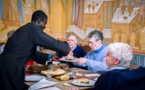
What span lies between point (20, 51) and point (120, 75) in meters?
1.18

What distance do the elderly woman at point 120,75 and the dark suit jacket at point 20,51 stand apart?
626 mm

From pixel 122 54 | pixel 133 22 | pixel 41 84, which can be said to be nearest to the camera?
pixel 122 54

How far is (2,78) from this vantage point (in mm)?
2342

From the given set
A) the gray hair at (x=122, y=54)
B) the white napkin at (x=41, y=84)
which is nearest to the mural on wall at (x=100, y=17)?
the gray hair at (x=122, y=54)

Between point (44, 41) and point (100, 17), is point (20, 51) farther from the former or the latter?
point (100, 17)

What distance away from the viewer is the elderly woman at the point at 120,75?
1636 millimetres

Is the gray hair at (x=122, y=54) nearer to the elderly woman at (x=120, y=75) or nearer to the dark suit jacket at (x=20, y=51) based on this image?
the elderly woman at (x=120, y=75)

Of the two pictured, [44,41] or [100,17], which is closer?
[44,41]

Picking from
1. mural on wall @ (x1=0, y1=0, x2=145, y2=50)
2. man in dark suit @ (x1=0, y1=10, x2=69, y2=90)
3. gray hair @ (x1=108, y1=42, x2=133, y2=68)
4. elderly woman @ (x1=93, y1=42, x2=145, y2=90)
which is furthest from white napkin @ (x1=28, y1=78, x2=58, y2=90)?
mural on wall @ (x1=0, y1=0, x2=145, y2=50)

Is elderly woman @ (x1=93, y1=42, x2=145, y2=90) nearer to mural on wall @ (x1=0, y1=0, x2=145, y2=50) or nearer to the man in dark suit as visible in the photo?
the man in dark suit

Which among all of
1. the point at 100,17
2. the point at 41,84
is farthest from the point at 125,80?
the point at 100,17

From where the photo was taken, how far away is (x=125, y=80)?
1657 mm

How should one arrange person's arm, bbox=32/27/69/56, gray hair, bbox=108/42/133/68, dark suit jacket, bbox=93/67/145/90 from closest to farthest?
dark suit jacket, bbox=93/67/145/90, gray hair, bbox=108/42/133/68, person's arm, bbox=32/27/69/56

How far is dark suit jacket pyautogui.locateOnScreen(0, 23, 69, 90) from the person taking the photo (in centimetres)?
231
